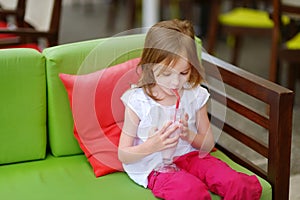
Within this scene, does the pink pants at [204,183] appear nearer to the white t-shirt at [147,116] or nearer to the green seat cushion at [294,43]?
the white t-shirt at [147,116]

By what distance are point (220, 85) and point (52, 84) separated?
61 cm

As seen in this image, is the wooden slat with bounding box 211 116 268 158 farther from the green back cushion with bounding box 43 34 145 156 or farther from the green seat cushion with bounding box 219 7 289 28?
the green seat cushion with bounding box 219 7 289 28

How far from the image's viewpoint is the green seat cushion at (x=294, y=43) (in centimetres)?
347

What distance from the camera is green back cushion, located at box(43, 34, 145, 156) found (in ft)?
6.59

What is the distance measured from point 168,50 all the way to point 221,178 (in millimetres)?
438

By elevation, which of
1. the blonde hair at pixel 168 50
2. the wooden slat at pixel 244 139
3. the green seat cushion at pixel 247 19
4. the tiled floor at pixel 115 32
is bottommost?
the tiled floor at pixel 115 32

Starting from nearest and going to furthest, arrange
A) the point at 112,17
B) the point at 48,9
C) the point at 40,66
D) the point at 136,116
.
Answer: the point at 136,116, the point at 40,66, the point at 48,9, the point at 112,17

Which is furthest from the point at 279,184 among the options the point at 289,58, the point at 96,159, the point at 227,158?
the point at 289,58

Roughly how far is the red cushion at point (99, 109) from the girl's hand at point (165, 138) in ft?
0.70

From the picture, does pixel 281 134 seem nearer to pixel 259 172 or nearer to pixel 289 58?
pixel 259 172

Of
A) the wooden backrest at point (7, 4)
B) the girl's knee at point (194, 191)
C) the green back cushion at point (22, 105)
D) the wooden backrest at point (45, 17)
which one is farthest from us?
the wooden backrest at point (7, 4)

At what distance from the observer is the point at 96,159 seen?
6.45ft

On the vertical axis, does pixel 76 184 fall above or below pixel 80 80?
below

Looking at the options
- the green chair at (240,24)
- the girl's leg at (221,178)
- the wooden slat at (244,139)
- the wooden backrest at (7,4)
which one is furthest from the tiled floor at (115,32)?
the wooden backrest at (7,4)
